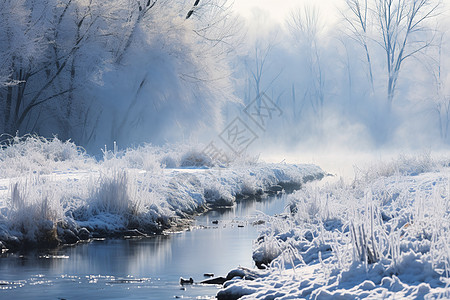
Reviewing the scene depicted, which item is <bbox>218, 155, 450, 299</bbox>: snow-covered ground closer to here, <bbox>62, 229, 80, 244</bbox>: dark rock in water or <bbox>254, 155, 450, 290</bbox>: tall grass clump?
<bbox>254, 155, 450, 290</bbox>: tall grass clump

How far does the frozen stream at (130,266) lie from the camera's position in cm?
831

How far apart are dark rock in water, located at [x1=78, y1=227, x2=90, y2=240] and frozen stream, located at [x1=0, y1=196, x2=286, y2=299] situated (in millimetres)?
432

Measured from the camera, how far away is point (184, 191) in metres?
18.0

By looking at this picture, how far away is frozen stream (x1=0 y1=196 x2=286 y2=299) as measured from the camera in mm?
8312

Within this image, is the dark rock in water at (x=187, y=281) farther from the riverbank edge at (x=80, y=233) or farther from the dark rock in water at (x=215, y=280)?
the riverbank edge at (x=80, y=233)

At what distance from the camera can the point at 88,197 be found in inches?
537

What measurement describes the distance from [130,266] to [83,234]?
9.24 ft

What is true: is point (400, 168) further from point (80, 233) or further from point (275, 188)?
point (80, 233)

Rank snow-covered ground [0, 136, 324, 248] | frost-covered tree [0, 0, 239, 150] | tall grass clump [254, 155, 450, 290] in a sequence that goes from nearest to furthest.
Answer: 1. tall grass clump [254, 155, 450, 290]
2. snow-covered ground [0, 136, 324, 248]
3. frost-covered tree [0, 0, 239, 150]

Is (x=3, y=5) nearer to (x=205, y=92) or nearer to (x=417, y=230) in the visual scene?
(x=205, y=92)

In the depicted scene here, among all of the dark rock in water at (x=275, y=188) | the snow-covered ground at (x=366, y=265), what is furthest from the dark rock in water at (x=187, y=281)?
the dark rock in water at (x=275, y=188)

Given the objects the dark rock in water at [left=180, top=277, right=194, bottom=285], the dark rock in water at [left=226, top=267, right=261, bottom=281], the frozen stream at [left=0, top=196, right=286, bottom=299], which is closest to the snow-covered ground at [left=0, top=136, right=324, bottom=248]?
the frozen stream at [left=0, top=196, right=286, bottom=299]

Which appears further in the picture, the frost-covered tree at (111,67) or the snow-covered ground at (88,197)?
the frost-covered tree at (111,67)

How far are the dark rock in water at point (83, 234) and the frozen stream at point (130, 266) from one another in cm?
43
